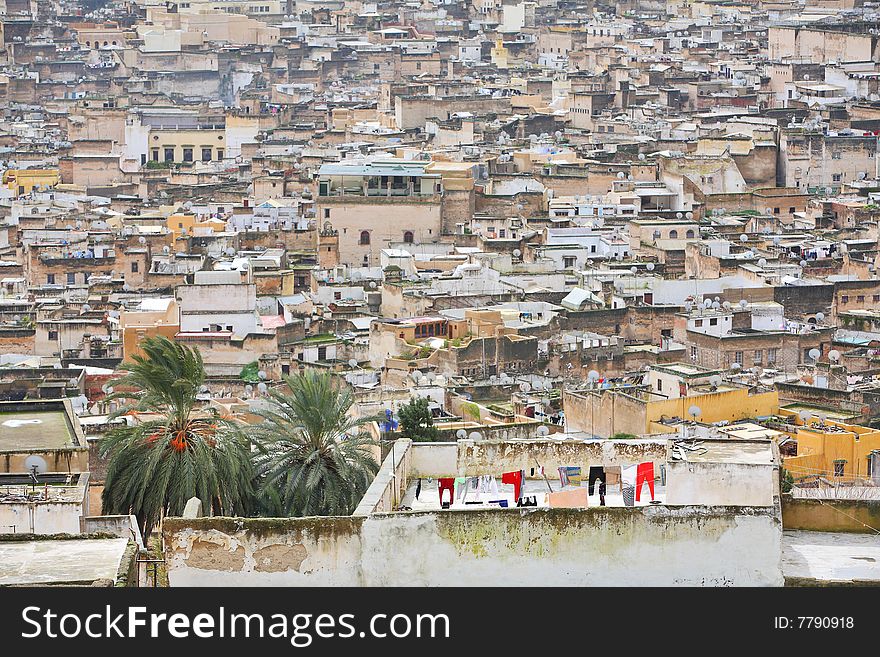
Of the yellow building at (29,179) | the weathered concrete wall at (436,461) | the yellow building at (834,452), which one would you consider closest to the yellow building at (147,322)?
the yellow building at (834,452)

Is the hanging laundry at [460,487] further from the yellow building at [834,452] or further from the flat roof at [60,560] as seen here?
the yellow building at [834,452]

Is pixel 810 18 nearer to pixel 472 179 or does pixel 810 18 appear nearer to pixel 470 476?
pixel 472 179

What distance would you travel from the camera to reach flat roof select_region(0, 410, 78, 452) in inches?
762

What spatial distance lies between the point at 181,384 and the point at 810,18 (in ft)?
217

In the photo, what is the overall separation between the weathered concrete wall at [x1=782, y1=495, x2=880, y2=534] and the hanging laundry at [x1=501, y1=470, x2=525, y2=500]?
1.64 metres

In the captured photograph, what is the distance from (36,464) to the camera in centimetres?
1838

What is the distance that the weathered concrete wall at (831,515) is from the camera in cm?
1387

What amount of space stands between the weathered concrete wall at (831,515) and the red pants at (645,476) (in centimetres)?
85

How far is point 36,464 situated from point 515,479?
16.5ft

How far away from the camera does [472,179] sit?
4975 centimetres

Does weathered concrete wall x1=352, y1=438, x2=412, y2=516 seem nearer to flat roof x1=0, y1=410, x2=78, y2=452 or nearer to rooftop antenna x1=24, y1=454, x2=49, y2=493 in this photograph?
rooftop antenna x1=24, y1=454, x2=49, y2=493

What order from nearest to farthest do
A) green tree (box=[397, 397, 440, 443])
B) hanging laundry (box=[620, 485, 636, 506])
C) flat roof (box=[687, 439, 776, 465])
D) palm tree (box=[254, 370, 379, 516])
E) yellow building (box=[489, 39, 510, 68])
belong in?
flat roof (box=[687, 439, 776, 465])
hanging laundry (box=[620, 485, 636, 506])
palm tree (box=[254, 370, 379, 516])
green tree (box=[397, 397, 440, 443])
yellow building (box=[489, 39, 510, 68])

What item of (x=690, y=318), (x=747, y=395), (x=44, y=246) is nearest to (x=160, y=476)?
(x=747, y=395)

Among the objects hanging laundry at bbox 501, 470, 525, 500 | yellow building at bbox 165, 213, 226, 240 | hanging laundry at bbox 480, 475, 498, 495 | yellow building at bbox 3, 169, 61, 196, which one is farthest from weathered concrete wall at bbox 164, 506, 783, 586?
yellow building at bbox 3, 169, 61, 196
